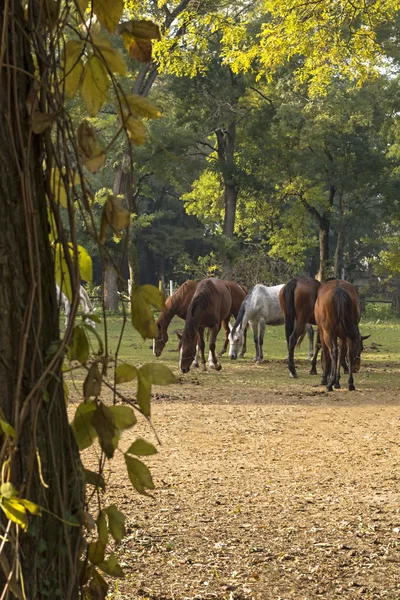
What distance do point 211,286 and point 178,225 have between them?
44.0 meters

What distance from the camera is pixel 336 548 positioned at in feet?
17.3

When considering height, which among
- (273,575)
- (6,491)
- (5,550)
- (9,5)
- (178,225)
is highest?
(178,225)

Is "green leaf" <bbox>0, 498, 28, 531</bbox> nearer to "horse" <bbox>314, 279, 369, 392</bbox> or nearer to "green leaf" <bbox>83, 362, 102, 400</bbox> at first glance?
"green leaf" <bbox>83, 362, 102, 400</bbox>

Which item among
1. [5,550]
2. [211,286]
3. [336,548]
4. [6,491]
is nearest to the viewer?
[6,491]

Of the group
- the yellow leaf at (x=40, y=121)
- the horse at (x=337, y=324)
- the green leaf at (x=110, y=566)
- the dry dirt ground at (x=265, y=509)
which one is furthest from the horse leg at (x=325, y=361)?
the yellow leaf at (x=40, y=121)

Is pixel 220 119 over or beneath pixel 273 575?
over

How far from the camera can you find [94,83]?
220 centimetres

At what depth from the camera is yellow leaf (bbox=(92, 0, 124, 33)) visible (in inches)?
85.8

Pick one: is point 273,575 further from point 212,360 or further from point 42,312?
point 212,360

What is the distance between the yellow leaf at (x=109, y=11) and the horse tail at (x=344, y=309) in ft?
39.4

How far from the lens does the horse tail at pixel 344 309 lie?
1399 cm

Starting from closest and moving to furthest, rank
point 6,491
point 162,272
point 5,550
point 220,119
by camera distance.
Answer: point 6,491
point 5,550
point 220,119
point 162,272

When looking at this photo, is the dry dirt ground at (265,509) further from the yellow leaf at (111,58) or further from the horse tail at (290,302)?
the horse tail at (290,302)

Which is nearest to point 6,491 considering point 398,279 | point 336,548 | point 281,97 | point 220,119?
point 336,548
